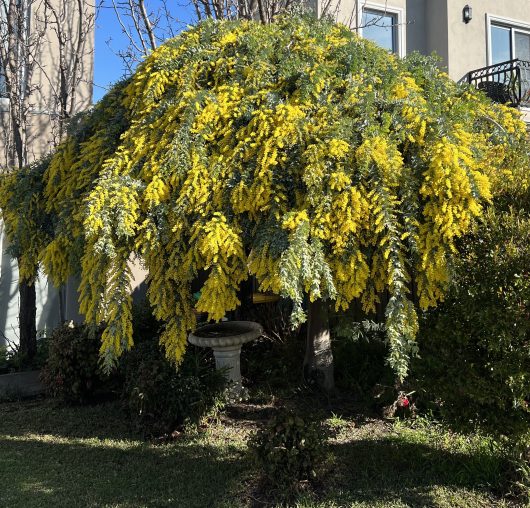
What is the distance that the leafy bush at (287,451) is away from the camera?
159 inches

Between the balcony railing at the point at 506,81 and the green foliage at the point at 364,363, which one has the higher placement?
the balcony railing at the point at 506,81

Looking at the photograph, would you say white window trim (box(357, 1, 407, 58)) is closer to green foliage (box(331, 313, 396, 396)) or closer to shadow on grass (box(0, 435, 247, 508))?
green foliage (box(331, 313, 396, 396))

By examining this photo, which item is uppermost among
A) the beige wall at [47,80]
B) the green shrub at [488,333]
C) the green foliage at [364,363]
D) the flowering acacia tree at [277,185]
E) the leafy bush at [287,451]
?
the beige wall at [47,80]

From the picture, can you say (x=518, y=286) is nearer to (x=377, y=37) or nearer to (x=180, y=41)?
(x=180, y=41)

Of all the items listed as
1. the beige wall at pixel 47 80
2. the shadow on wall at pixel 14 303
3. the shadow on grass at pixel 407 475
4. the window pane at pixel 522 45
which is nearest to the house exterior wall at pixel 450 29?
the window pane at pixel 522 45

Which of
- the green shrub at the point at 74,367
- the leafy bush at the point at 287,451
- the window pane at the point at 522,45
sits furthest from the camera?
the window pane at the point at 522,45

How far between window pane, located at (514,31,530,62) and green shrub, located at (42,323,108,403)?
10.4 meters

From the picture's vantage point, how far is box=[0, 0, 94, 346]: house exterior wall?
8.90 m

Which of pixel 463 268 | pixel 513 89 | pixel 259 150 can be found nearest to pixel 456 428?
pixel 463 268

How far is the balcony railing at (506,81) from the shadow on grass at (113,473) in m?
7.68

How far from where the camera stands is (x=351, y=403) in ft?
20.4

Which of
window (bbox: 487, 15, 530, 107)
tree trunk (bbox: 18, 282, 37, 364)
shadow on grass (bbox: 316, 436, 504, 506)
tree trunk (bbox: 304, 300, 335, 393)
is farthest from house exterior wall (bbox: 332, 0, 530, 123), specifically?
shadow on grass (bbox: 316, 436, 504, 506)

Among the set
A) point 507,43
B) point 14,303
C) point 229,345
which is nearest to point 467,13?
point 507,43

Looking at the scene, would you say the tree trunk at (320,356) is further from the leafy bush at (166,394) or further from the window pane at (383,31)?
the window pane at (383,31)
